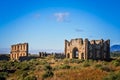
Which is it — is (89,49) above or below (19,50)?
below

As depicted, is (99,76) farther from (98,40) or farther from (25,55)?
(25,55)

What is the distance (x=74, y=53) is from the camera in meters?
56.6

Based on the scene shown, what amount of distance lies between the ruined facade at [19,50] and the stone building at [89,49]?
1694 cm

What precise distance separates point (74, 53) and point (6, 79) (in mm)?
31778

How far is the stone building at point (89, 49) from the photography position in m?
51.7

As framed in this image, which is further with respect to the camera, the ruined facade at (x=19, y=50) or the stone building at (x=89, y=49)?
the ruined facade at (x=19, y=50)

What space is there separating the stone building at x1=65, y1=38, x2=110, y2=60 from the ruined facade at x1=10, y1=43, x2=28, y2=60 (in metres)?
16.9

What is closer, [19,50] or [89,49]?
[89,49]

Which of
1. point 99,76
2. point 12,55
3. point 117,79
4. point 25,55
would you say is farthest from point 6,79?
point 12,55

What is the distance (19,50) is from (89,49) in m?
27.2

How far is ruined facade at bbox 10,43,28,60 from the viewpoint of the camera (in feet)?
229

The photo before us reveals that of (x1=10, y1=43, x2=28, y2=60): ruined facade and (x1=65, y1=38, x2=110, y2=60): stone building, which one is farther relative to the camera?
(x1=10, y1=43, x2=28, y2=60): ruined facade

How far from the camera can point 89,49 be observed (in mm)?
52062

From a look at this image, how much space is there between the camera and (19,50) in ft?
→ 238
